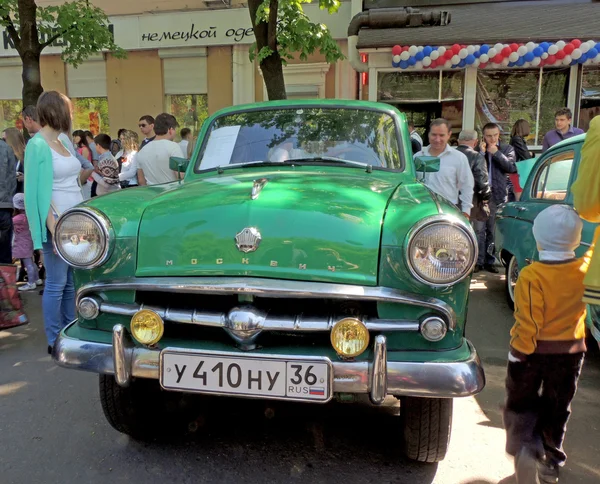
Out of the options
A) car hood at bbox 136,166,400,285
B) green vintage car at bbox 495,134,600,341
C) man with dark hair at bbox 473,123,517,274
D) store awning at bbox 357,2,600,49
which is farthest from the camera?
store awning at bbox 357,2,600,49

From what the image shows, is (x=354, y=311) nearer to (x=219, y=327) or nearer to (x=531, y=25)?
(x=219, y=327)

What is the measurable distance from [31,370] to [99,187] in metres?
2.97

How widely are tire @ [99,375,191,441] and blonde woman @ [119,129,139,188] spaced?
3272mm

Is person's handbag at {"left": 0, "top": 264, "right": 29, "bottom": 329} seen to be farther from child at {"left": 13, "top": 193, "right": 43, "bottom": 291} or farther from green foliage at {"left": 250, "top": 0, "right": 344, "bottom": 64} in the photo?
green foliage at {"left": 250, "top": 0, "right": 344, "bottom": 64}

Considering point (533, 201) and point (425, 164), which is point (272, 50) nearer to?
point (533, 201)

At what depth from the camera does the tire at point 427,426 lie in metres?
2.30

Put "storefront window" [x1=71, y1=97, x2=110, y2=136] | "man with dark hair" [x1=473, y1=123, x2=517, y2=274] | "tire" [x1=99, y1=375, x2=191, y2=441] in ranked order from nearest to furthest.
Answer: "tire" [x1=99, y1=375, x2=191, y2=441], "man with dark hair" [x1=473, y1=123, x2=517, y2=274], "storefront window" [x1=71, y1=97, x2=110, y2=136]

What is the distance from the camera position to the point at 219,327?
7.35ft

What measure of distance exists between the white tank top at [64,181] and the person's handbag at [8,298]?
84 cm

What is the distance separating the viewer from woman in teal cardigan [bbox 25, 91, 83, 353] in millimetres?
3551

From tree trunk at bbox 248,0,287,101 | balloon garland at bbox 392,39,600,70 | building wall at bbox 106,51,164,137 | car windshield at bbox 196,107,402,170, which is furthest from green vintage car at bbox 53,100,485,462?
building wall at bbox 106,51,164,137

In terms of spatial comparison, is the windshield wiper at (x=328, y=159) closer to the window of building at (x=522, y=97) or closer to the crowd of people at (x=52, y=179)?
the crowd of people at (x=52, y=179)

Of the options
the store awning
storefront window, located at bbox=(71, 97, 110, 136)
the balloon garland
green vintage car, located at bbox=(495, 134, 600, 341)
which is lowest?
green vintage car, located at bbox=(495, 134, 600, 341)

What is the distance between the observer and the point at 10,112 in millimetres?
15203
